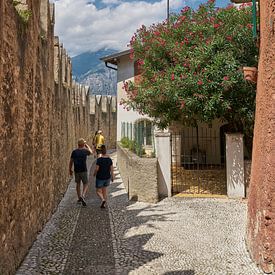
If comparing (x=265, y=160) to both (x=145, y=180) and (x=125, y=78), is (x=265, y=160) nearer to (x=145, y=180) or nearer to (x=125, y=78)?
(x=145, y=180)

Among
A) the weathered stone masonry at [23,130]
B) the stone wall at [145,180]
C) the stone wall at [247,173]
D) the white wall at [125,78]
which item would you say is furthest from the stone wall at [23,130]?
the white wall at [125,78]

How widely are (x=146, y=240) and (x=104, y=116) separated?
28.3 meters

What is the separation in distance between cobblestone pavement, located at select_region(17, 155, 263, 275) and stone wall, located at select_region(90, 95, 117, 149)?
22.1 m

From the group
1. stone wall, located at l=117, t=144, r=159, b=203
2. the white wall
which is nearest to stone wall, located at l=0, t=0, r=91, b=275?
stone wall, located at l=117, t=144, r=159, b=203

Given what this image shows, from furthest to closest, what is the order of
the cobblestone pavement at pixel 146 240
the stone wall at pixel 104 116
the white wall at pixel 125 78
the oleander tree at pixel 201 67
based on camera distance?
the stone wall at pixel 104 116 < the white wall at pixel 125 78 < the oleander tree at pixel 201 67 < the cobblestone pavement at pixel 146 240

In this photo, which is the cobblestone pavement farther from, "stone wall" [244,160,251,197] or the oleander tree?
the oleander tree

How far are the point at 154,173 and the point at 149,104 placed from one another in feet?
7.46

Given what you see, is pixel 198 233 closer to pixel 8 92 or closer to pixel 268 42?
pixel 268 42

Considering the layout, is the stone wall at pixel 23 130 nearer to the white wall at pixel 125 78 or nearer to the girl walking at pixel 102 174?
the girl walking at pixel 102 174

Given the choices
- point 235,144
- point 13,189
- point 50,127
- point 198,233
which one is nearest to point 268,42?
point 198,233

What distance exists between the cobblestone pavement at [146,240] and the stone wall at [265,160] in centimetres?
39

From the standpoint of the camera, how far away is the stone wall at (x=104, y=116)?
3138cm

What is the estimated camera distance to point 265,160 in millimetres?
5293

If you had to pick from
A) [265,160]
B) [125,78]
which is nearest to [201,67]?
[265,160]
